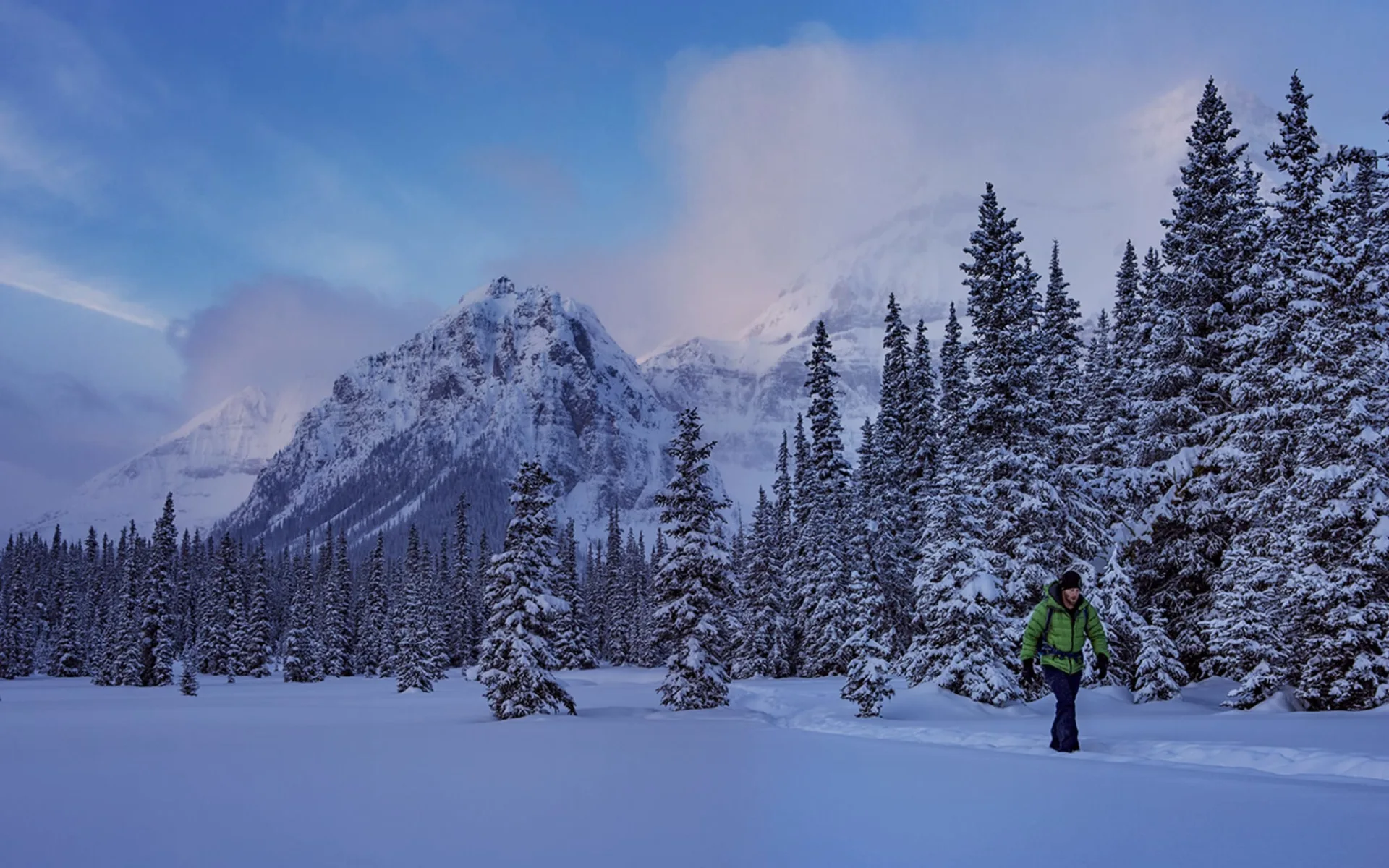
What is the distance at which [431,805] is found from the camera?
Answer: 7.35 m

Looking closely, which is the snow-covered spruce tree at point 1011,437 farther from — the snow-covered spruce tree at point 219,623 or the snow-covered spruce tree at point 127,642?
Answer: the snow-covered spruce tree at point 219,623

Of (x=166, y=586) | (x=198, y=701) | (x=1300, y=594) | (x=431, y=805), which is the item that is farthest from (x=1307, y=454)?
(x=166, y=586)

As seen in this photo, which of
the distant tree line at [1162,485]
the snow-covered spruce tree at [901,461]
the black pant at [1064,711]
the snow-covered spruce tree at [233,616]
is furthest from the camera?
the snow-covered spruce tree at [233,616]

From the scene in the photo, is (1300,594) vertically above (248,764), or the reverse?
(1300,594)

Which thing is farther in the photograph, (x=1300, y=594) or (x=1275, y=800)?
(x=1300, y=594)

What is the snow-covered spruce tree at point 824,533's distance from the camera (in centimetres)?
4150

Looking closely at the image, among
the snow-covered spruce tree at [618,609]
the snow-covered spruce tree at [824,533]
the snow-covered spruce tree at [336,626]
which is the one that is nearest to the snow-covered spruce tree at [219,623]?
the snow-covered spruce tree at [336,626]

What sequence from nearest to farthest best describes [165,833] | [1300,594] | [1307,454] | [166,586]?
[165,833]
[1300,594]
[1307,454]
[166,586]

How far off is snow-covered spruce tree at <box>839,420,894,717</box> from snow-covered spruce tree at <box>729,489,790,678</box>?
8.06 meters

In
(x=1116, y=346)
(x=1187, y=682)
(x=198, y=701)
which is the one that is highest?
(x=1116, y=346)

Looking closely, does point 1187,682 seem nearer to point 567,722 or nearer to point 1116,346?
point 1116,346

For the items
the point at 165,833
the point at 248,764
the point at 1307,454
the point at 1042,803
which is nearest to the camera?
the point at 165,833

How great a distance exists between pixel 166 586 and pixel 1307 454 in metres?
67.5

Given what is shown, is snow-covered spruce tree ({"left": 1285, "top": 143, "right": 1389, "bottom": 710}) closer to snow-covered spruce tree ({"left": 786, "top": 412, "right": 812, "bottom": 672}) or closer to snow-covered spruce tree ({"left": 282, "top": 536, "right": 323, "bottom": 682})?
snow-covered spruce tree ({"left": 786, "top": 412, "right": 812, "bottom": 672})
